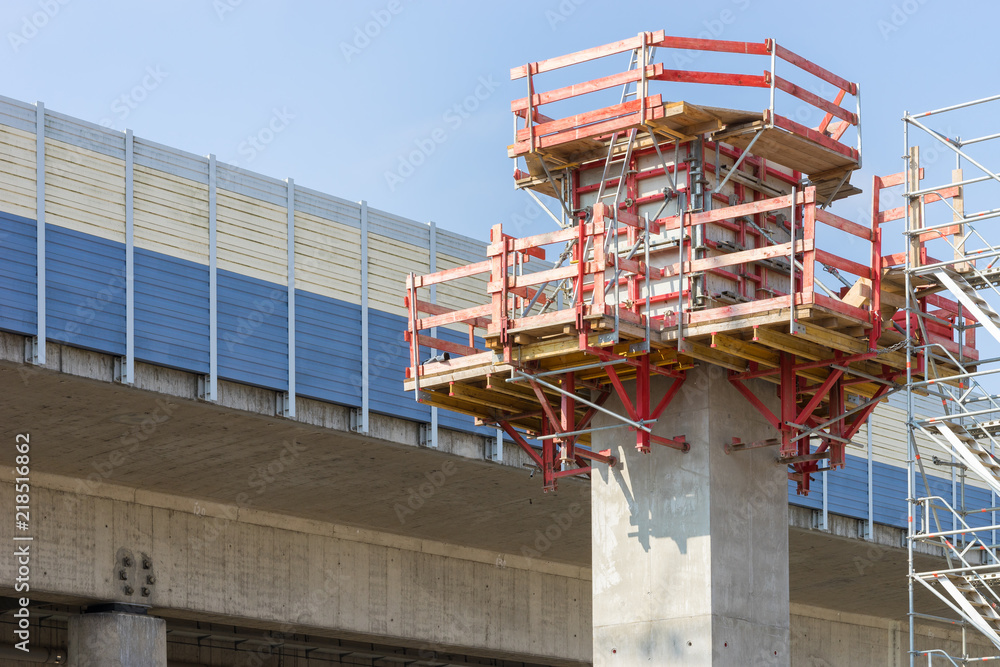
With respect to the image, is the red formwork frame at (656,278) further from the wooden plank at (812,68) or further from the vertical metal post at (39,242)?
the vertical metal post at (39,242)

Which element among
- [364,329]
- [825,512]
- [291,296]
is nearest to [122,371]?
Result: [291,296]

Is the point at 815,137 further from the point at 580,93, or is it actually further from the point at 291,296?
the point at 291,296

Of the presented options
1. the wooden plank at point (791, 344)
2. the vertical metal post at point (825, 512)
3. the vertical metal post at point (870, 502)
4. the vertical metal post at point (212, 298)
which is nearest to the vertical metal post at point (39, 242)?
the vertical metal post at point (212, 298)

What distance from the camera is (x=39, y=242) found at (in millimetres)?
28109

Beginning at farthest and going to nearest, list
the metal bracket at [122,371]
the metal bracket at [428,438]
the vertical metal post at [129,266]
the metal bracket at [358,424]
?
the metal bracket at [428,438] → the metal bracket at [358,424] → the vertical metal post at [129,266] → the metal bracket at [122,371]

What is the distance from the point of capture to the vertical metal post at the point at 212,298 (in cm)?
3031

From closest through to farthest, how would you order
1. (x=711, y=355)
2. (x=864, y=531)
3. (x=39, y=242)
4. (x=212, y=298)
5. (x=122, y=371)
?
(x=711, y=355), (x=39, y=242), (x=122, y=371), (x=212, y=298), (x=864, y=531)

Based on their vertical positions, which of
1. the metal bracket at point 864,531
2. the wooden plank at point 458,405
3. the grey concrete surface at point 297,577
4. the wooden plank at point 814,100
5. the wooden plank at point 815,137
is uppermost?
the wooden plank at point 814,100

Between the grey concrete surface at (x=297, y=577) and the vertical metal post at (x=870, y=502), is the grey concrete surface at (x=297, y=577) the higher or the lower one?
the lower one

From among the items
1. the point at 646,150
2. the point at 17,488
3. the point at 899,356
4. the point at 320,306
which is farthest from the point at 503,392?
the point at 17,488

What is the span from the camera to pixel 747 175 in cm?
2300

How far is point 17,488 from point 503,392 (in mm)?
14553

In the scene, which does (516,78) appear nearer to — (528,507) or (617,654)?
(617,654)

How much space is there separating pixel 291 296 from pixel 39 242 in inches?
228
